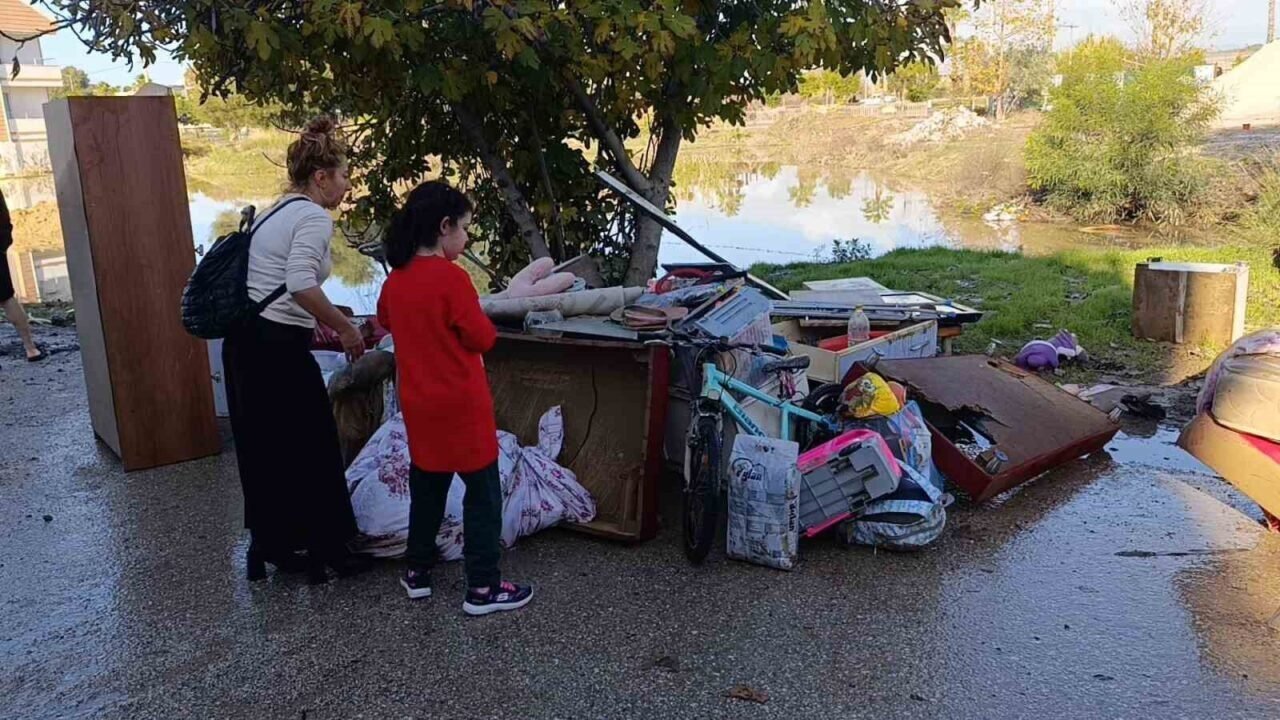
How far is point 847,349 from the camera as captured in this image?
5.30 m

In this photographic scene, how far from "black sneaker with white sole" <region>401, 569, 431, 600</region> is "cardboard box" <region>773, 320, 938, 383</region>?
2313 mm

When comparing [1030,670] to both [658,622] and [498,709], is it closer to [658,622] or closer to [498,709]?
[658,622]

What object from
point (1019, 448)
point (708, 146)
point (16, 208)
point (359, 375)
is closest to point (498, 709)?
point (359, 375)

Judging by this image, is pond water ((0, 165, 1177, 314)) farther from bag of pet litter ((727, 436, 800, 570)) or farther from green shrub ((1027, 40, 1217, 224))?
bag of pet litter ((727, 436, 800, 570))

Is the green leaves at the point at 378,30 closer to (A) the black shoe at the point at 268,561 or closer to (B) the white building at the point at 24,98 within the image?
(A) the black shoe at the point at 268,561

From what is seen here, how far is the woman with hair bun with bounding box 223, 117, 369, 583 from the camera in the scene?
3670 mm

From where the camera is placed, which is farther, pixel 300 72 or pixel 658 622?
pixel 300 72

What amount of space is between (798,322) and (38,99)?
45015mm

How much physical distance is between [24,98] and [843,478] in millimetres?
45902

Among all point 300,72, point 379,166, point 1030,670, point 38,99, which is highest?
point 38,99

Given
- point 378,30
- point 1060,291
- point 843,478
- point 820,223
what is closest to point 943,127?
point 820,223

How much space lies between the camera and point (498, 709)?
310 centimetres

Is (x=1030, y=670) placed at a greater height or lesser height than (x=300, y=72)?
lesser

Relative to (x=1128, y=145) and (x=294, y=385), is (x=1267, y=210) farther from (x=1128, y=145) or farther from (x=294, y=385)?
(x=294, y=385)
